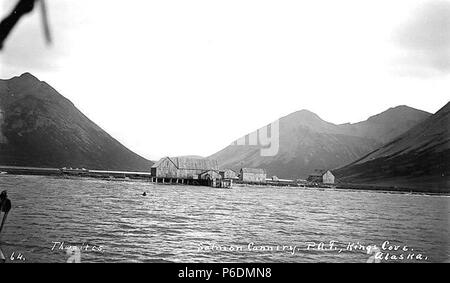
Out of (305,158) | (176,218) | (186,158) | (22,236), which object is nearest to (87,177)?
(186,158)

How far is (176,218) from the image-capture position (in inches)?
762

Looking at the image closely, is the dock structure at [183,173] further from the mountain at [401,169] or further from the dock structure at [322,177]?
the mountain at [401,169]

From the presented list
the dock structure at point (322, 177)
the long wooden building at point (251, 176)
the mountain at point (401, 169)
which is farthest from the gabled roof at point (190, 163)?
the mountain at point (401, 169)

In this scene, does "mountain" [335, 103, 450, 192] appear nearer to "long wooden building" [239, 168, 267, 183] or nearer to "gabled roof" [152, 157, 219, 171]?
"long wooden building" [239, 168, 267, 183]

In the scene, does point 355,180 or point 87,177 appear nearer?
point 87,177

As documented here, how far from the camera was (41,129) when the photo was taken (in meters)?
25.7

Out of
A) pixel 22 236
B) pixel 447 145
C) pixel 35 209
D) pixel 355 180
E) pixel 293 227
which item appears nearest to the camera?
pixel 447 145

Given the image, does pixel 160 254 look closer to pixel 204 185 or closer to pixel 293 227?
pixel 293 227

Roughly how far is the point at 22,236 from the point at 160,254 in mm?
5118

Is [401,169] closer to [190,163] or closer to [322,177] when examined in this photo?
[322,177]

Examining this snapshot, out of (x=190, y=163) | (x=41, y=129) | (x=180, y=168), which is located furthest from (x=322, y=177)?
(x=41, y=129)

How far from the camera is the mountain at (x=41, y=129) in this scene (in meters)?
7.70

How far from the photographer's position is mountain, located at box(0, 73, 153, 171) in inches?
303
